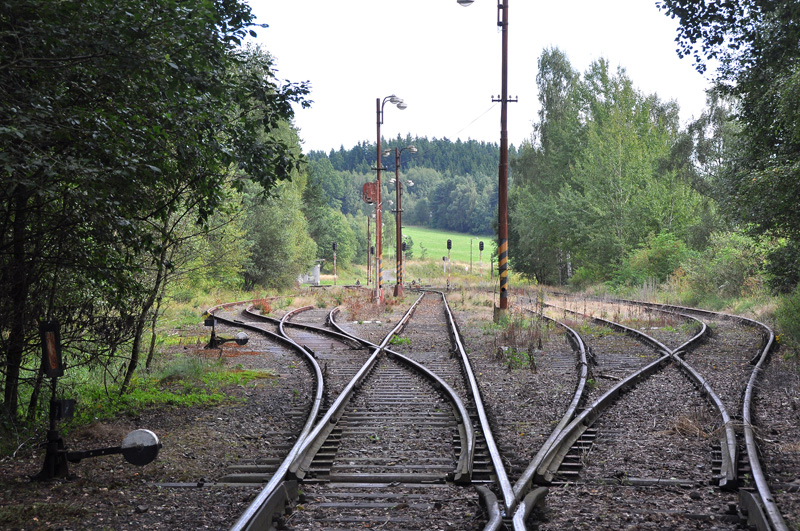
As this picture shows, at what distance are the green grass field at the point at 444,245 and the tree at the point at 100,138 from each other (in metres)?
104

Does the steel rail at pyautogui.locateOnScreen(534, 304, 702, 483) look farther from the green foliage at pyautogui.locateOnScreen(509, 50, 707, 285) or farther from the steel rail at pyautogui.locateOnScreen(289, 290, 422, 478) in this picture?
the green foliage at pyautogui.locateOnScreen(509, 50, 707, 285)

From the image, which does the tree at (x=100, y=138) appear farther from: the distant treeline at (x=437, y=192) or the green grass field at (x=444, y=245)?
the distant treeline at (x=437, y=192)

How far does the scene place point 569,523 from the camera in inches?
178

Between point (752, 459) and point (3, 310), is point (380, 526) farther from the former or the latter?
point (3, 310)

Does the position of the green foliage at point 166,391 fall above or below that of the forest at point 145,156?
below

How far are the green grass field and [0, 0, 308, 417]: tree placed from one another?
10405 centimetres

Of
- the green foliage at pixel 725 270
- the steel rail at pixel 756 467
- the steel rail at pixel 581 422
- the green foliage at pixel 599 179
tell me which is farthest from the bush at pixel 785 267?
the green foliage at pixel 599 179

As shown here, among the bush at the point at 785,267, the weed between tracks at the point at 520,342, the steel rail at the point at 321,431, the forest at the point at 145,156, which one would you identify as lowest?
the weed between tracks at the point at 520,342

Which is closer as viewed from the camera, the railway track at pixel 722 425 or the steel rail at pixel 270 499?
the steel rail at pixel 270 499

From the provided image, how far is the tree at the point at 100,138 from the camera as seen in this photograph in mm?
4902

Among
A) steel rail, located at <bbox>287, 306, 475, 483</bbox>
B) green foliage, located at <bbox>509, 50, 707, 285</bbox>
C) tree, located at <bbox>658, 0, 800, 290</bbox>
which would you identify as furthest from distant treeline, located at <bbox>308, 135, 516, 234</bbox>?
steel rail, located at <bbox>287, 306, 475, 483</bbox>

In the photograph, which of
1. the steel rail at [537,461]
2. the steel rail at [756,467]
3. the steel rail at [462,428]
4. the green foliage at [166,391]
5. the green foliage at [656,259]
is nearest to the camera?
the steel rail at [756,467]

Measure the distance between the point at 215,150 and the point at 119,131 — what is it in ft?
5.82

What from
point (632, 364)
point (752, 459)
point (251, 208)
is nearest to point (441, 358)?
point (632, 364)
